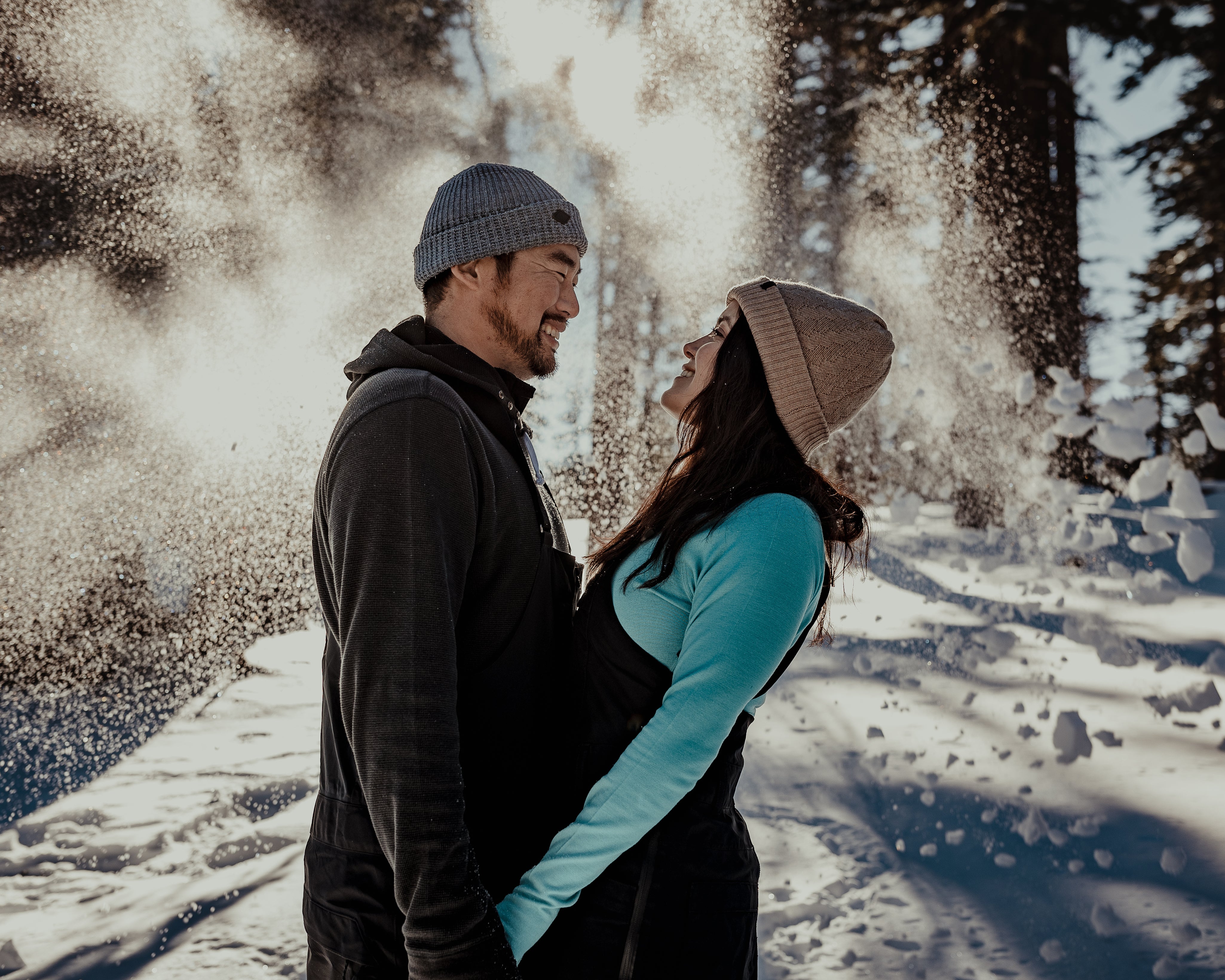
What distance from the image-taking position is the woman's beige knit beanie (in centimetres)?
135

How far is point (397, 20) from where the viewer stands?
641 centimetres

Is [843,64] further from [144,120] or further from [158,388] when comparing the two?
[158,388]

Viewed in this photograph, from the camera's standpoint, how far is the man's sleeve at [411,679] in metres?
1.01

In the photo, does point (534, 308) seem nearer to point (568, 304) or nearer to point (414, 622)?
point (568, 304)

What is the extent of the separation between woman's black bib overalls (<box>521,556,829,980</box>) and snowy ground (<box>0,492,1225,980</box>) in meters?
1.58

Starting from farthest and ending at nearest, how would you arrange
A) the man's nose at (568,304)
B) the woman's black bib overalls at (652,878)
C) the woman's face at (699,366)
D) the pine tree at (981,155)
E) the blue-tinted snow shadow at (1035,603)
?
the pine tree at (981,155)
the blue-tinted snow shadow at (1035,603)
the man's nose at (568,304)
the woman's face at (699,366)
the woman's black bib overalls at (652,878)

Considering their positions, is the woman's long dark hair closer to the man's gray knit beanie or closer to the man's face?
the man's face

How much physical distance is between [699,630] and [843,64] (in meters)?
7.77

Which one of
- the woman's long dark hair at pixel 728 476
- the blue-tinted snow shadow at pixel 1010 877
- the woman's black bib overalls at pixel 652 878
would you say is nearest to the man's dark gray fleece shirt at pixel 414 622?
the woman's black bib overalls at pixel 652 878

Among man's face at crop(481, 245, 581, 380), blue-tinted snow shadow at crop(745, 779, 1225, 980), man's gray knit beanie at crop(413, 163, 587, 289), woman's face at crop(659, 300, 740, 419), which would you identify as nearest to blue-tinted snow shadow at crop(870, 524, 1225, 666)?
blue-tinted snow shadow at crop(745, 779, 1225, 980)

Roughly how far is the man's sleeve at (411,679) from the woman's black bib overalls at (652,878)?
0.16 meters

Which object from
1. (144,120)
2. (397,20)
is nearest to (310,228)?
(144,120)

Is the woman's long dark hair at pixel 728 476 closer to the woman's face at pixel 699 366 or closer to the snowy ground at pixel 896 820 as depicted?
the woman's face at pixel 699 366

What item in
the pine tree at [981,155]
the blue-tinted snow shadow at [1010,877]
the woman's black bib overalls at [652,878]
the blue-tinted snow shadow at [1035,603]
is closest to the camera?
the woman's black bib overalls at [652,878]
